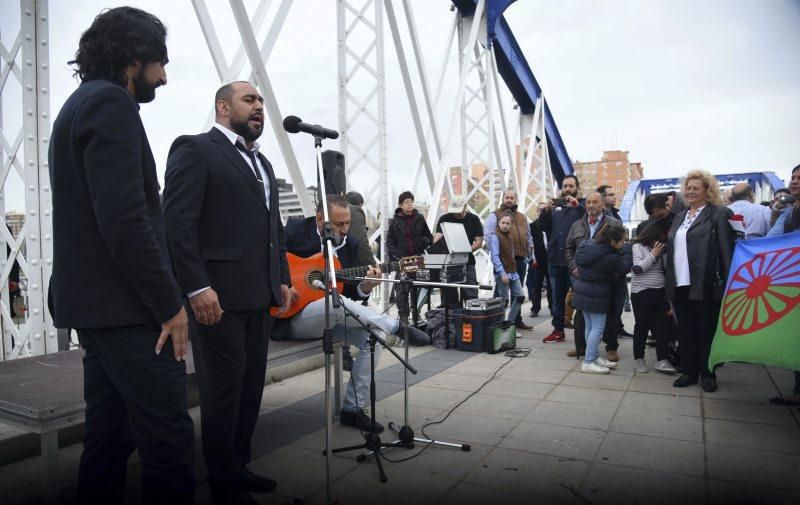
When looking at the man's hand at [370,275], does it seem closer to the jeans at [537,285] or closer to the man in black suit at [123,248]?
the man in black suit at [123,248]

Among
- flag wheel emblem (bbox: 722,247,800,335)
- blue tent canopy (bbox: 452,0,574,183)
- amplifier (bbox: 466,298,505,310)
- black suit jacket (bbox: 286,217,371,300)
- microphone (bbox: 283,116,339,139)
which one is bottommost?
amplifier (bbox: 466,298,505,310)

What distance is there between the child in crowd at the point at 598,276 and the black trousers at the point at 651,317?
10.6 inches

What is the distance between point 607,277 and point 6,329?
502cm

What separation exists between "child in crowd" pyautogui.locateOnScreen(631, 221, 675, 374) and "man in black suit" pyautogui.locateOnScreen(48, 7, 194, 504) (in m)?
4.36

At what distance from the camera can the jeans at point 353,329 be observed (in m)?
3.43

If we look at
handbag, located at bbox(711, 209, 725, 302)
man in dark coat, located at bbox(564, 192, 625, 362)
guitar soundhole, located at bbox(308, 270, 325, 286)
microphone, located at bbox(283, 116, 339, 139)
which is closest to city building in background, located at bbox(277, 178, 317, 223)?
guitar soundhole, located at bbox(308, 270, 325, 286)

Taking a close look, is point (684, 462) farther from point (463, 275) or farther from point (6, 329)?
point (6, 329)

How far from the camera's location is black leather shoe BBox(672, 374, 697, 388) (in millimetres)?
4492

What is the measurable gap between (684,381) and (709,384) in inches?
7.4

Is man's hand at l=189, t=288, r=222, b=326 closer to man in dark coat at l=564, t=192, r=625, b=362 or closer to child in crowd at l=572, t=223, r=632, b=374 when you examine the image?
child in crowd at l=572, t=223, r=632, b=374

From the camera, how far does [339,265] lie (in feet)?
12.1

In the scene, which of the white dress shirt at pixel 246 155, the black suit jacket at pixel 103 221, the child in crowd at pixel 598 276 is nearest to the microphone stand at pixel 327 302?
the white dress shirt at pixel 246 155

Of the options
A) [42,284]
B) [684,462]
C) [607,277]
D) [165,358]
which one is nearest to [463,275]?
[607,277]

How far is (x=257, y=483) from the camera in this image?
8.91 ft
